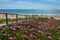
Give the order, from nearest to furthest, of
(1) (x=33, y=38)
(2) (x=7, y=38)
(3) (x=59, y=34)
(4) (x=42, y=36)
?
1. (2) (x=7, y=38)
2. (1) (x=33, y=38)
3. (4) (x=42, y=36)
4. (3) (x=59, y=34)

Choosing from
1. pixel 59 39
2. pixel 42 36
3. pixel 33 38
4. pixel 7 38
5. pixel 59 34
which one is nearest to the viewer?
pixel 7 38

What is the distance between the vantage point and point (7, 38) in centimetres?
509

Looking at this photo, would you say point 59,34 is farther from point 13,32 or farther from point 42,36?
point 13,32

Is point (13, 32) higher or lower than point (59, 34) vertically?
higher

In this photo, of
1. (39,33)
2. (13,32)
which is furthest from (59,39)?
(13,32)

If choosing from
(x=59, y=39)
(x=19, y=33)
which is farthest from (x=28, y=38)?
(x=59, y=39)

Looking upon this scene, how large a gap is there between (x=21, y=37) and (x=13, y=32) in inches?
21.1

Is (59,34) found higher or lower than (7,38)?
lower

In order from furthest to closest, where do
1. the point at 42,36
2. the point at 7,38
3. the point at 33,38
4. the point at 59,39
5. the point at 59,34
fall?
the point at 59,34 → the point at 59,39 → the point at 42,36 → the point at 33,38 → the point at 7,38

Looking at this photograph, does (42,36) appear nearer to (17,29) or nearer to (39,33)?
(39,33)

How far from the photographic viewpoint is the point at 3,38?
16.7 feet

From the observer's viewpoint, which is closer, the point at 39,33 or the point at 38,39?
the point at 38,39

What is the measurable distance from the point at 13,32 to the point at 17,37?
45 cm

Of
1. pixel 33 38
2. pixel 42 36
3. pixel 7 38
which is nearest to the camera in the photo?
pixel 7 38
